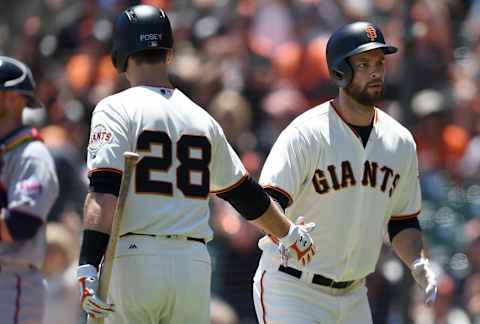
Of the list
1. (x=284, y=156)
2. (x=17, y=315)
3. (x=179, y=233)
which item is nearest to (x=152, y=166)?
(x=179, y=233)

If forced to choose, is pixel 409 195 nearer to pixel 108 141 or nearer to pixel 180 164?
pixel 180 164

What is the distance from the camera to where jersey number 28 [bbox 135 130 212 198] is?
536 cm

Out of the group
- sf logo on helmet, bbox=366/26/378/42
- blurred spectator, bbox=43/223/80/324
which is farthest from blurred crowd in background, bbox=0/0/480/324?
sf logo on helmet, bbox=366/26/378/42

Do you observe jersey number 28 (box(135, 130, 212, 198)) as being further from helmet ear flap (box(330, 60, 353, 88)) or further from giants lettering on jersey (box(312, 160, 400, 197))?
helmet ear flap (box(330, 60, 353, 88))

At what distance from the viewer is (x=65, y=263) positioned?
9766mm

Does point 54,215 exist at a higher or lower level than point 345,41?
lower

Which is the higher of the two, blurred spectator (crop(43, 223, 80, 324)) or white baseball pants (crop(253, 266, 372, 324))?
white baseball pants (crop(253, 266, 372, 324))

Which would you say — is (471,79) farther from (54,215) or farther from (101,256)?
(101,256)

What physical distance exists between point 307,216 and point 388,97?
4.75m

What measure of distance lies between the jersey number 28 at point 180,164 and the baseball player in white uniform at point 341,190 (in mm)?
865

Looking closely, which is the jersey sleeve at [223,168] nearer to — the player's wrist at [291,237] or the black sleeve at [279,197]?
the player's wrist at [291,237]

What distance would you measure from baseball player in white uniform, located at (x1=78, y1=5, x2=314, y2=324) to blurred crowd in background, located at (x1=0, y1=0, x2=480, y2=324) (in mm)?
4217

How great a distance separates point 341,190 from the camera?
646 cm

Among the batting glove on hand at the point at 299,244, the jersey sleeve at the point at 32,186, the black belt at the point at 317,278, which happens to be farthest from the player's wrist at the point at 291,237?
the jersey sleeve at the point at 32,186
